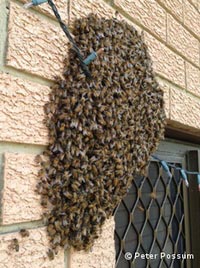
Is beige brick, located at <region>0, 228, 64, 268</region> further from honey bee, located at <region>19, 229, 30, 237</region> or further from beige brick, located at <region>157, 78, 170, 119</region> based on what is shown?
beige brick, located at <region>157, 78, 170, 119</region>

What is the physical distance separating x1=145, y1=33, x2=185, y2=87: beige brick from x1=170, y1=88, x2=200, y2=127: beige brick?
7 centimetres

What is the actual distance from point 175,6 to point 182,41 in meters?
0.18

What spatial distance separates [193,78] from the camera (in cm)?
184

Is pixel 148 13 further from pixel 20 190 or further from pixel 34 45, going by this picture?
pixel 20 190

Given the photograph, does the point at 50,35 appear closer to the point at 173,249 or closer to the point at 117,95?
the point at 117,95

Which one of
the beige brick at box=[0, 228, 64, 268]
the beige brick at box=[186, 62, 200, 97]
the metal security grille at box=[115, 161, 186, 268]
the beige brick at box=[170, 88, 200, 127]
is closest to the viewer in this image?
the beige brick at box=[0, 228, 64, 268]

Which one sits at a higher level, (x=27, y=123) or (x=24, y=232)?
(x=27, y=123)

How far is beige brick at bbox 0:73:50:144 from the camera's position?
0.77 metres

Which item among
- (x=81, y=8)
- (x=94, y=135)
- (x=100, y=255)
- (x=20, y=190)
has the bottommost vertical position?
(x=100, y=255)

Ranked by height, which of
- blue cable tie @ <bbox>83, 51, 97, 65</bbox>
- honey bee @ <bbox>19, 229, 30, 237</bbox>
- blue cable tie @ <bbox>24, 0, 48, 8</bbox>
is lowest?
honey bee @ <bbox>19, 229, 30, 237</bbox>

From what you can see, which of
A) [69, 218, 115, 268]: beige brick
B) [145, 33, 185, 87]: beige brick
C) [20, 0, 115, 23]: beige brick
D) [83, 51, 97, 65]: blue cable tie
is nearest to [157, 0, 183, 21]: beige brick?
[145, 33, 185, 87]: beige brick

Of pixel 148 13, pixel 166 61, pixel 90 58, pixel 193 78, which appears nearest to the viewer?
pixel 90 58

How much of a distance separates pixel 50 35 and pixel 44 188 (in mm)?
429

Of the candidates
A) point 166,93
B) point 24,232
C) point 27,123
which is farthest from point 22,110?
point 166,93
